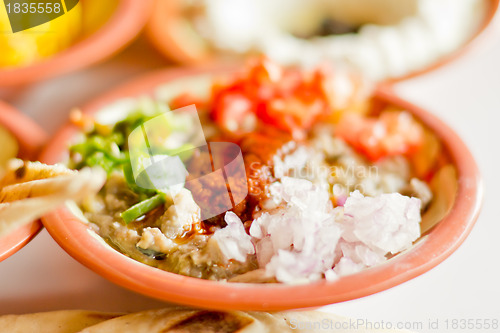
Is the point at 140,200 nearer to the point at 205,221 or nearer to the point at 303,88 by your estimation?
the point at 205,221

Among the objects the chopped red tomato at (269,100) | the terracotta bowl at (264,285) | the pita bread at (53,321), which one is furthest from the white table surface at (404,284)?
the chopped red tomato at (269,100)

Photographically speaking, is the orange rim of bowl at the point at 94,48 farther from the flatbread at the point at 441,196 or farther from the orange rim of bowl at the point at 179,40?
the flatbread at the point at 441,196

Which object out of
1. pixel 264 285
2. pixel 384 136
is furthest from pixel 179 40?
pixel 264 285

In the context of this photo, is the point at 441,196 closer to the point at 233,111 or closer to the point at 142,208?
the point at 233,111

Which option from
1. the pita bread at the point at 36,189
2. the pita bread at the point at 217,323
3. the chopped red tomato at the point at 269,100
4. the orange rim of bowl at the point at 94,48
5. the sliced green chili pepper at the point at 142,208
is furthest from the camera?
the orange rim of bowl at the point at 94,48

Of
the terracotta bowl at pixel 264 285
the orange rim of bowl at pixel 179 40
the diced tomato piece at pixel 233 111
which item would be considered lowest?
the terracotta bowl at pixel 264 285

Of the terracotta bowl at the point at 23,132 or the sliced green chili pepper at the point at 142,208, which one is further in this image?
the terracotta bowl at the point at 23,132
